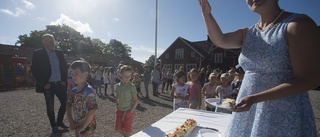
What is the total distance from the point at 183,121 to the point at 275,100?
1720 millimetres

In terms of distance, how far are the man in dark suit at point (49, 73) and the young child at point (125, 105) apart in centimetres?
170

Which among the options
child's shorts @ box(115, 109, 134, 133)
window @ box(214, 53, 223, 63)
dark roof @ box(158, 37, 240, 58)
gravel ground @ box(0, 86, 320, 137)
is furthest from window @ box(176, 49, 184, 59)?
child's shorts @ box(115, 109, 134, 133)

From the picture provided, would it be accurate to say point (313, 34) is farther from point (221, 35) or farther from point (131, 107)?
point (131, 107)

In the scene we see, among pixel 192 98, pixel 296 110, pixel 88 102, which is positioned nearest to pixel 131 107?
pixel 88 102

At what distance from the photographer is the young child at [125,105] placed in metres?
3.70

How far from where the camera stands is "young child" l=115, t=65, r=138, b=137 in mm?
3699

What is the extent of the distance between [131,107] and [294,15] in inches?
123

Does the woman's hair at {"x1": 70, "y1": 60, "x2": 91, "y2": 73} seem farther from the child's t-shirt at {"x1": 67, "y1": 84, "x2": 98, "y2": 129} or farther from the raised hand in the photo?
the raised hand

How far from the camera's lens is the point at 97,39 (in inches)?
2936

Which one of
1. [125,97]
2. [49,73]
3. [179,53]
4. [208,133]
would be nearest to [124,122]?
[125,97]

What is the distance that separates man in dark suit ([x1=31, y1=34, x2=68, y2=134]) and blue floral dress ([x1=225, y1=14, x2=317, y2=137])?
4.42 metres

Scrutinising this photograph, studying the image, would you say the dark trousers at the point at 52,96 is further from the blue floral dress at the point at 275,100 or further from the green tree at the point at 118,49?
the green tree at the point at 118,49

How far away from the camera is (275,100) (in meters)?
1.07

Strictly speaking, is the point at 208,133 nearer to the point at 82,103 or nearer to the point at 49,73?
the point at 82,103
